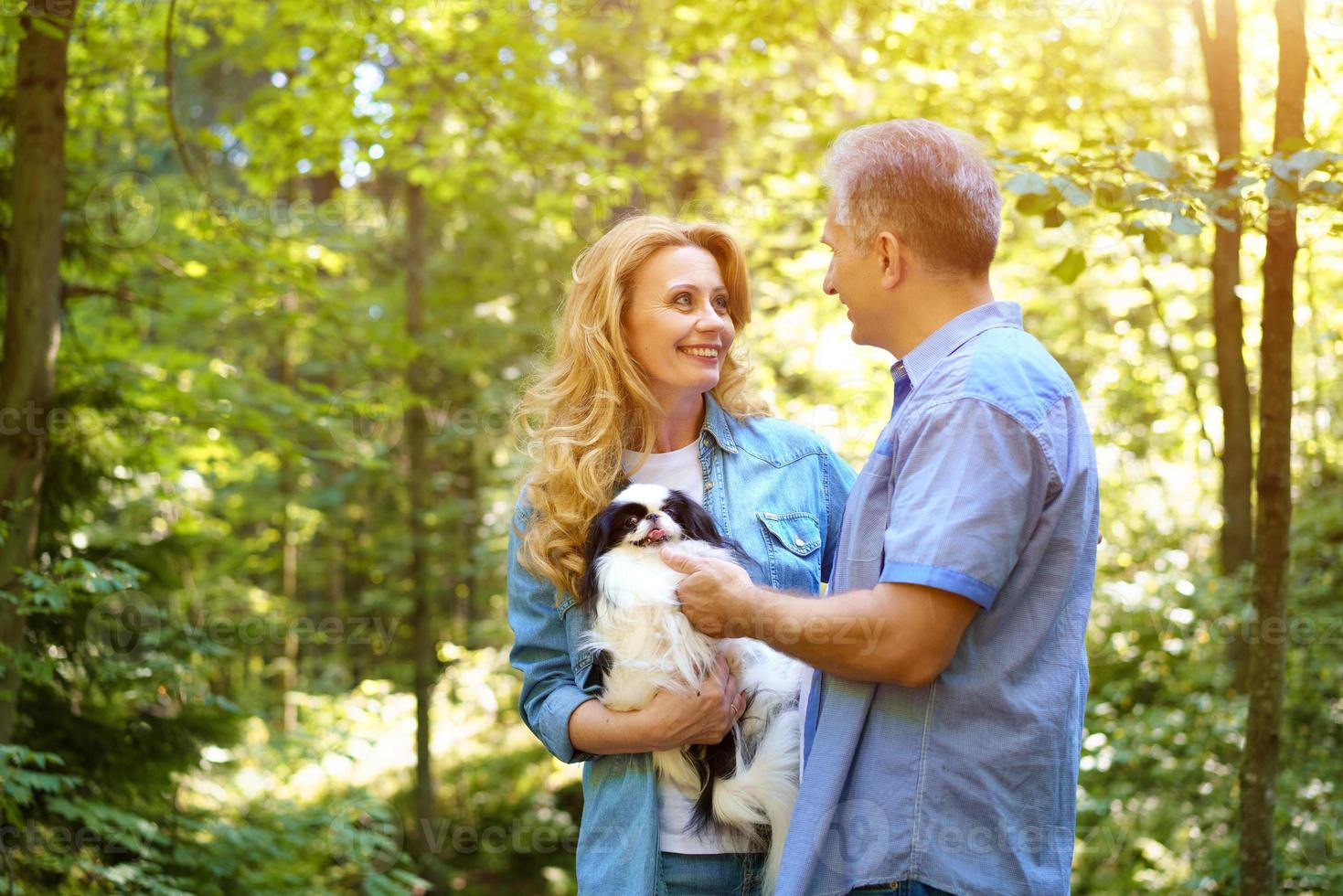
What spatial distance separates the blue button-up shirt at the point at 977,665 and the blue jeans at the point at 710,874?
0.52 meters

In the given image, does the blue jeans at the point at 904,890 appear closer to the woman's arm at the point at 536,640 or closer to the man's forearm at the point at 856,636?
the man's forearm at the point at 856,636

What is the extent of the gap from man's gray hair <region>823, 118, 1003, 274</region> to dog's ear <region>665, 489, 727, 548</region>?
32.0 inches

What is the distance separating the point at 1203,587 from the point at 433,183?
6608mm

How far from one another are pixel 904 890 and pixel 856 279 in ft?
3.47

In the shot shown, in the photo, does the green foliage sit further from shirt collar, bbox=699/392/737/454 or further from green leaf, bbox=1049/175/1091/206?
shirt collar, bbox=699/392/737/454

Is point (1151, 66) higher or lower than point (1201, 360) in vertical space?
higher

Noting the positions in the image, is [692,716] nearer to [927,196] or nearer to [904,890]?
[904,890]

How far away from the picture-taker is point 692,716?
7.82 feet

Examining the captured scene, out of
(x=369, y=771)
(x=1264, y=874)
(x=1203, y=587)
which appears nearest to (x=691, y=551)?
(x=1264, y=874)

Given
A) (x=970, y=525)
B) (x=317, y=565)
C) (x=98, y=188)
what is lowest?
(x=317, y=565)

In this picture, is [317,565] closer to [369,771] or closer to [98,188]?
[369,771]

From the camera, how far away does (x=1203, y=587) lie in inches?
255

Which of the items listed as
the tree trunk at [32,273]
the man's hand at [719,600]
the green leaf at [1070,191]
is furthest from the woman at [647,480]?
the tree trunk at [32,273]

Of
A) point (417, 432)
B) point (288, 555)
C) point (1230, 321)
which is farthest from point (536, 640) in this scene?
point (288, 555)
